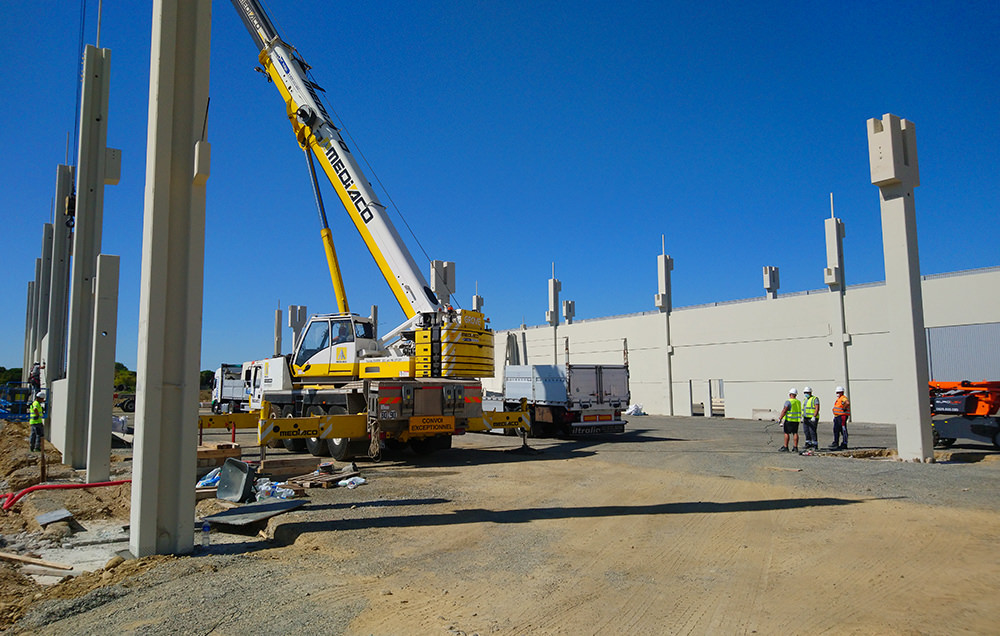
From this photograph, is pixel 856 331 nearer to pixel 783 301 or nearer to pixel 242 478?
pixel 783 301

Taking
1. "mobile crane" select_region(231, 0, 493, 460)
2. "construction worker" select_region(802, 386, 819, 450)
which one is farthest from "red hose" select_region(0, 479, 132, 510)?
"construction worker" select_region(802, 386, 819, 450)

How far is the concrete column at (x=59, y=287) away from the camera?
18109mm

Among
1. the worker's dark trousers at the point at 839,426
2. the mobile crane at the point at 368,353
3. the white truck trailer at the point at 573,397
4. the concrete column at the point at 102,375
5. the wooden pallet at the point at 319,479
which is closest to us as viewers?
the wooden pallet at the point at 319,479

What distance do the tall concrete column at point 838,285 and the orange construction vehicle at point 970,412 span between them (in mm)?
11069

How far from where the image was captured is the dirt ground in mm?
4379

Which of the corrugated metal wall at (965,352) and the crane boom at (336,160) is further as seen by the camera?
the corrugated metal wall at (965,352)

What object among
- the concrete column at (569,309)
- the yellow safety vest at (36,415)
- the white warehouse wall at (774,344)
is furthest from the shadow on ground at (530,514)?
the concrete column at (569,309)

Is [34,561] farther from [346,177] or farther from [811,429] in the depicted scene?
[811,429]

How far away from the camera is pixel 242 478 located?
8.48 meters

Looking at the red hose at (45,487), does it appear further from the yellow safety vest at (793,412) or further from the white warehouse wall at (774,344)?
the white warehouse wall at (774,344)

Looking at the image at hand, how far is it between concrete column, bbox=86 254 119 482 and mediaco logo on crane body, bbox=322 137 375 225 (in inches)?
225

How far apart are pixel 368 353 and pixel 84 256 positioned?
6091 millimetres

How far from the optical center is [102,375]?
1037 cm

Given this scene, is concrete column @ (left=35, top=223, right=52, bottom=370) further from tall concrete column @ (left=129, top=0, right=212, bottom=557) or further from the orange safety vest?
the orange safety vest
